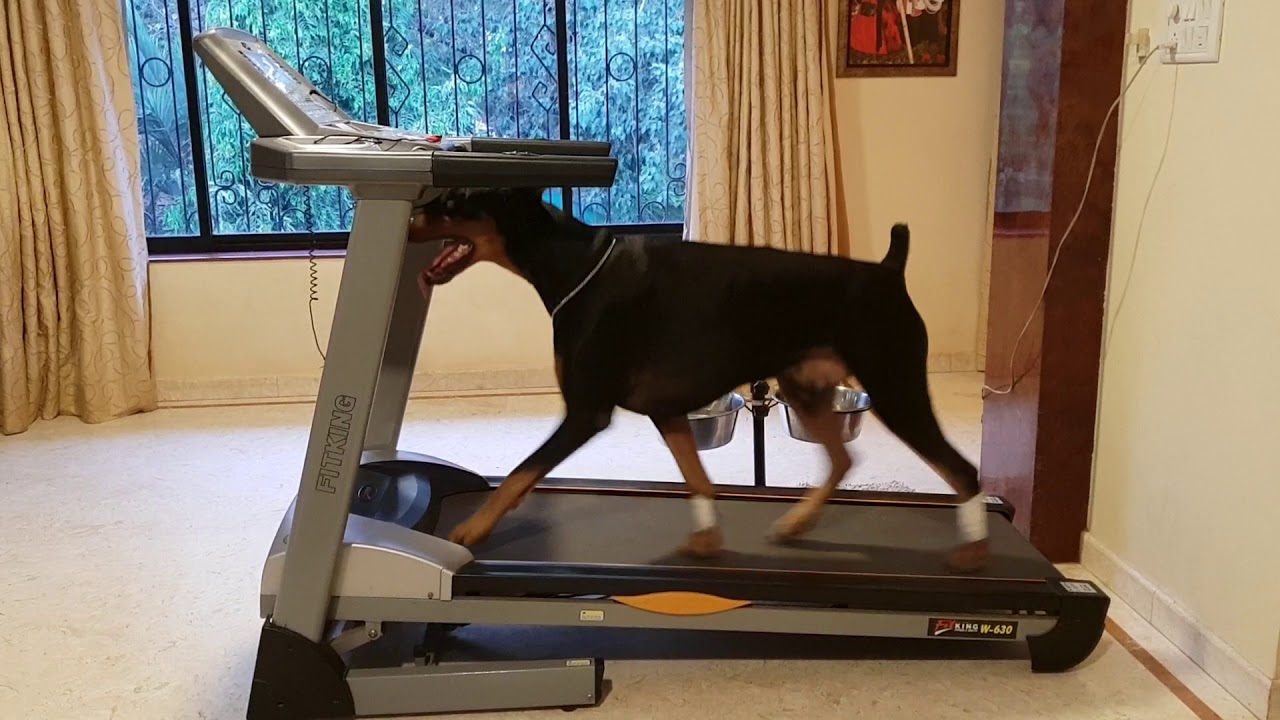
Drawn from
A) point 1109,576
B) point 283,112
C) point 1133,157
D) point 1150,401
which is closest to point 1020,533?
point 1109,576

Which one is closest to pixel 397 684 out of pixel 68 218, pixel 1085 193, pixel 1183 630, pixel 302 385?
pixel 1183 630

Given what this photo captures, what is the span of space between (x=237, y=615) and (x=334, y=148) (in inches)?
45.2

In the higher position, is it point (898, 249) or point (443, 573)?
point (898, 249)

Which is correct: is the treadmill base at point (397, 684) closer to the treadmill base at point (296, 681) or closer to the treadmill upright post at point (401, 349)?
the treadmill base at point (296, 681)

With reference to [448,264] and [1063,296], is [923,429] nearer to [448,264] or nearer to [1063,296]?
[1063,296]

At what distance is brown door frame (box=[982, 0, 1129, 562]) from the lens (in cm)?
232

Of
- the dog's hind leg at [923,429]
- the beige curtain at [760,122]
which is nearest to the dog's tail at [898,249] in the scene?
the dog's hind leg at [923,429]

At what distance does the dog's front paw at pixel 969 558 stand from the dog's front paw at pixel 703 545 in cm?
46

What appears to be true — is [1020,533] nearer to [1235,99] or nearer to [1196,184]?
[1196,184]

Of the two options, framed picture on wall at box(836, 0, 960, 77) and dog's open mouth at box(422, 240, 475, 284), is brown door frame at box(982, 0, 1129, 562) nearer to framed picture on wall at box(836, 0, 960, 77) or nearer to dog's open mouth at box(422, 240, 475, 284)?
dog's open mouth at box(422, 240, 475, 284)

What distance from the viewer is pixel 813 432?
230 centimetres

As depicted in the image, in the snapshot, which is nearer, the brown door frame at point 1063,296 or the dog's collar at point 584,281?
the dog's collar at point 584,281

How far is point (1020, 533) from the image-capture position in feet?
7.83

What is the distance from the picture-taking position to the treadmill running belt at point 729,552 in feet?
6.54
